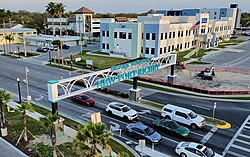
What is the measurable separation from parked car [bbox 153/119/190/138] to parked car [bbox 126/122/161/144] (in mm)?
1686

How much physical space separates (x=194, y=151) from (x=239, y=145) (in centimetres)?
577

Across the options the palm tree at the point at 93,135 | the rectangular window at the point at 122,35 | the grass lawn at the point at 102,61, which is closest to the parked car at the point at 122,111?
the palm tree at the point at 93,135

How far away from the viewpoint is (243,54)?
230 feet

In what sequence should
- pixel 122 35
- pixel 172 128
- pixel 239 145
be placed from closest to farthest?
pixel 239 145 → pixel 172 128 → pixel 122 35

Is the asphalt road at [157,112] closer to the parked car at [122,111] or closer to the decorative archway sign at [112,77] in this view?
the parked car at [122,111]

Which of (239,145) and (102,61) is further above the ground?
(102,61)

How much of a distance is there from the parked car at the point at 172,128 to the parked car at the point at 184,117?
6.48ft

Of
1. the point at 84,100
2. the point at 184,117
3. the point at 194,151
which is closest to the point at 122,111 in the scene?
the point at 84,100

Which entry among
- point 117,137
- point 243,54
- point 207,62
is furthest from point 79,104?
point 243,54

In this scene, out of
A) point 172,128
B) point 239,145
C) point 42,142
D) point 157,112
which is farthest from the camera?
point 157,112

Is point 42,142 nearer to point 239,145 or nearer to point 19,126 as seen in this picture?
point 19,126

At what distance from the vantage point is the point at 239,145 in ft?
72.4

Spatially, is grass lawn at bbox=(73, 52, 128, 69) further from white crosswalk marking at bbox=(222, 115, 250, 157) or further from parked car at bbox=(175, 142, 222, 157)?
parked car at bbox=(175, 142, 222, 157)

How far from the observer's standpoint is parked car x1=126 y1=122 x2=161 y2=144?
72.3 feet
